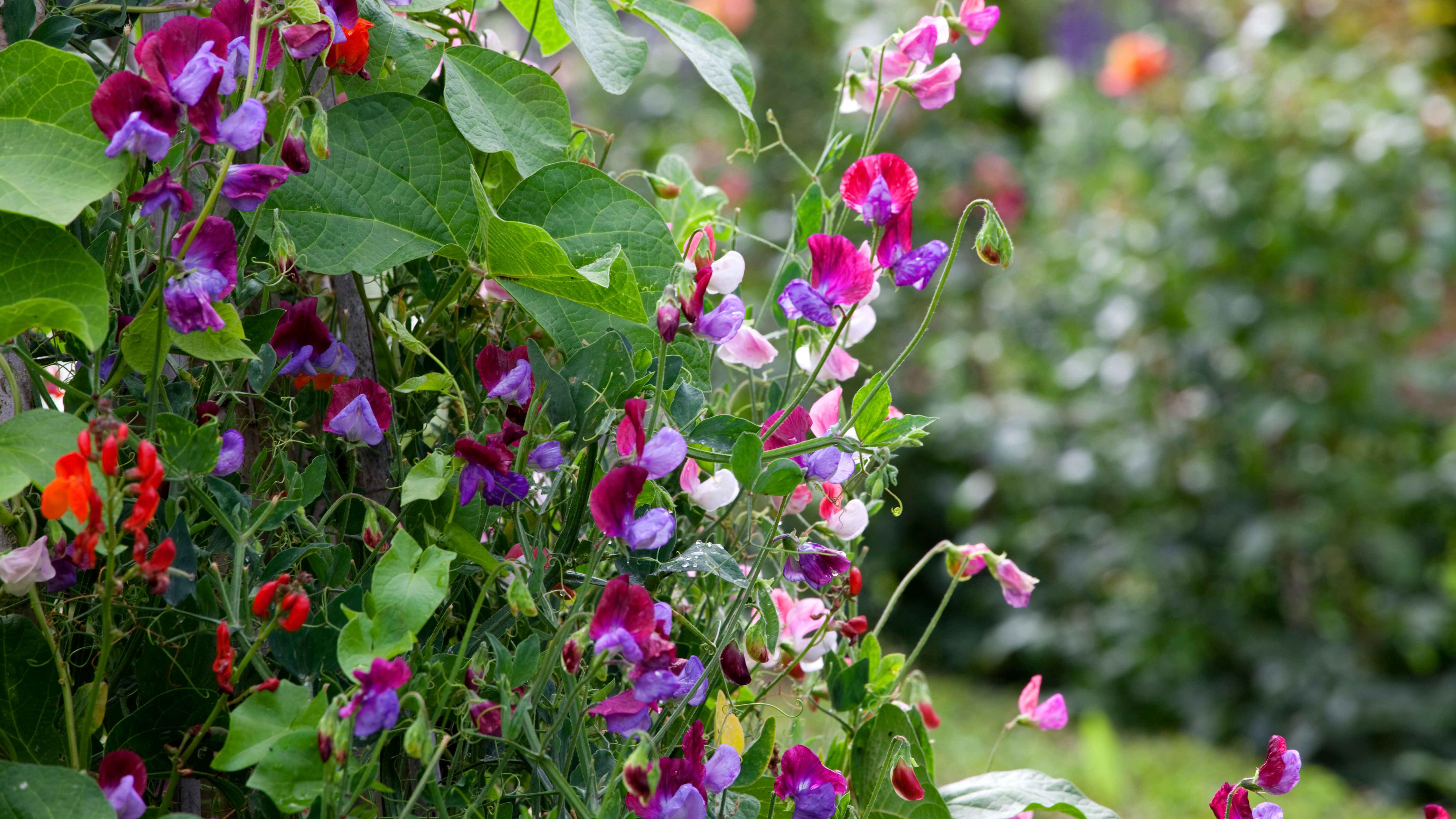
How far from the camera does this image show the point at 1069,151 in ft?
14.1

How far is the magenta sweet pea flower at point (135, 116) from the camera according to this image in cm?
55

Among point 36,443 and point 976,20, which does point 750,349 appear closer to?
point 976,20

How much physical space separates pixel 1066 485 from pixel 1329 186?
3.89 feet

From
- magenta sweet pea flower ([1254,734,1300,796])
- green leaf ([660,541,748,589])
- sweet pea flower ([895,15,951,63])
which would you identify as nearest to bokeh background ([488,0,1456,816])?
sweet pea flower ([895,15,951,63])

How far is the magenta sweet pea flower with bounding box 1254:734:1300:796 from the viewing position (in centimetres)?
74

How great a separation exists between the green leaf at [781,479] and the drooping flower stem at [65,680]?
1.23 ft

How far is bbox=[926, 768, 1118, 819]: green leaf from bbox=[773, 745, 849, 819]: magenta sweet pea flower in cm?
11

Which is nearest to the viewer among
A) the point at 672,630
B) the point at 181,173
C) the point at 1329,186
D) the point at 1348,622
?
the point at 181,173

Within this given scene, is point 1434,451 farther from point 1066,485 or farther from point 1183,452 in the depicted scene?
point 1066,485

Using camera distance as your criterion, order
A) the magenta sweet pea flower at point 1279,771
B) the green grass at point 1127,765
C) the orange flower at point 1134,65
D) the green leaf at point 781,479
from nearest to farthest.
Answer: the green leaf at point 781,479 → the magenta sweet pea flower at point 1279,771 → the green grass at point 1127,765 → the orange flower at point 1134,65

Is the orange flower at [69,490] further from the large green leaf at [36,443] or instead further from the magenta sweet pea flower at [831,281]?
the magenta sweet pea flower at [831,281]

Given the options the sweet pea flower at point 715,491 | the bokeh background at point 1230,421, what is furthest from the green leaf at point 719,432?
the bokeh background at point 1230,421

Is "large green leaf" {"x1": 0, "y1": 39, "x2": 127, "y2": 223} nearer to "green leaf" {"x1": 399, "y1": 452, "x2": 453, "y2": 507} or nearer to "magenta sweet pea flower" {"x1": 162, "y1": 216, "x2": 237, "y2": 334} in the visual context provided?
"magenta sweet pea flower" {"x1": 162, "y1": 216, "x2": 237, "y2": 334}

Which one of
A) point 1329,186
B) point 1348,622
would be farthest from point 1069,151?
point 1348,622
